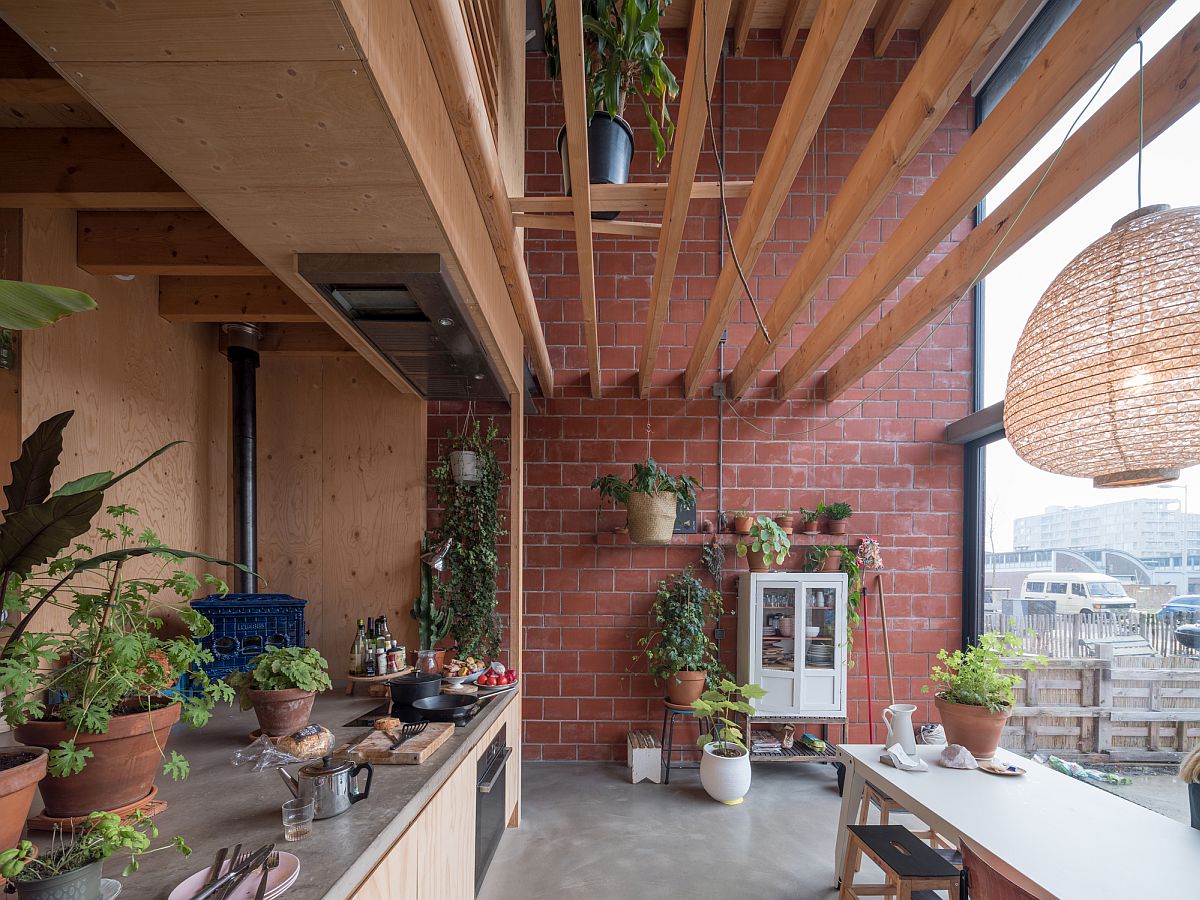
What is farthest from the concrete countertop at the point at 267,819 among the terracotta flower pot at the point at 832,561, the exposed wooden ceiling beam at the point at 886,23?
the exposed wooden ceiling beam at the point at 886,23

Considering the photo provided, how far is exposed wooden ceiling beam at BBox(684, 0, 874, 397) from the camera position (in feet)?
4.69

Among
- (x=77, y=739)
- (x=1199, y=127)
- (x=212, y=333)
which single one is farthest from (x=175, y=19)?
(x=1199, y=127)

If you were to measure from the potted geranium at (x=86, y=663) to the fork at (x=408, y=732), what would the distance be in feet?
2.33

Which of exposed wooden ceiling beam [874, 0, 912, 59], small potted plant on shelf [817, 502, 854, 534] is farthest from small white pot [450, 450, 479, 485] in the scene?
exposed wooden ceiling beam [874, 0, 912, 59]

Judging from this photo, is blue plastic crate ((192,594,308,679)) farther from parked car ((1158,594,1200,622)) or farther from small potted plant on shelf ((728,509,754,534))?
parked car ((1158,594,1200,622))

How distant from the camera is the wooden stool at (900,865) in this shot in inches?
84.6

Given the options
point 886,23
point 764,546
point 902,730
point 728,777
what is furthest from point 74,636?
point 886,23

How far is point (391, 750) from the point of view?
1979 millimetres

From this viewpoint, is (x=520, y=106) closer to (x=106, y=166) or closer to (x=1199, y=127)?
(x=106, y=166)

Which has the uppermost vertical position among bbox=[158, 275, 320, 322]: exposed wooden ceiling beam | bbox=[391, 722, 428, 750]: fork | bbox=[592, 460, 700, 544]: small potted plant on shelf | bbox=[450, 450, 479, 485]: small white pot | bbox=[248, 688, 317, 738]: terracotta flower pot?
bbox=[158, 275, 320, 322]: exposed wooden ceiling beam

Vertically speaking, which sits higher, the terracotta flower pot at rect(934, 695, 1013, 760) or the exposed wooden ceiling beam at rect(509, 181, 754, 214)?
the exposed wooden ceiling beam at rect(509, 181, 754, 214)

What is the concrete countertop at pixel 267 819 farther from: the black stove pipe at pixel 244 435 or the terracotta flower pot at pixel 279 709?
the black stove pipe at pixel 244 435

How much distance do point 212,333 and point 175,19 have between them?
2.97 meters

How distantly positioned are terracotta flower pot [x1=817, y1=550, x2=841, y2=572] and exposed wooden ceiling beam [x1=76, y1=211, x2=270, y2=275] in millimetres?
3813
